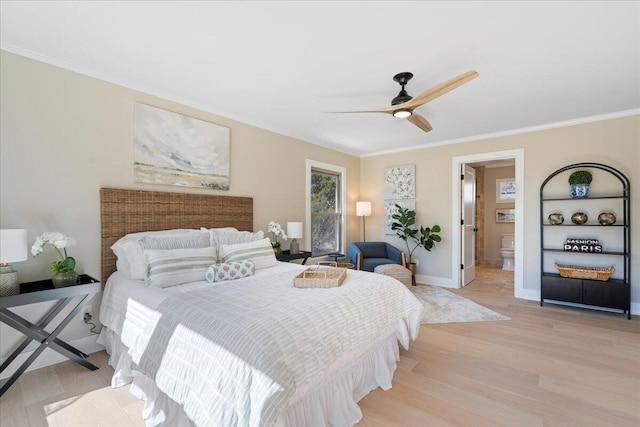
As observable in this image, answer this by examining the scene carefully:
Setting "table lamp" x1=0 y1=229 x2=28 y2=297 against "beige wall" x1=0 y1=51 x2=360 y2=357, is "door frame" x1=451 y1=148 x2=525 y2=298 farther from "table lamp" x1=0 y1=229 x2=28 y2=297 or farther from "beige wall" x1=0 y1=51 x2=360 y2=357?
"table lamp" x1=0 y1=229 x2=28 y2=297

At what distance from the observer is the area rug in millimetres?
3482

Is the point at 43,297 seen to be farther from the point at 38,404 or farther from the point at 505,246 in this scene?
the point at 505,246

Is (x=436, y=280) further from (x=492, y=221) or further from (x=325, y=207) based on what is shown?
(x=492, y=221)

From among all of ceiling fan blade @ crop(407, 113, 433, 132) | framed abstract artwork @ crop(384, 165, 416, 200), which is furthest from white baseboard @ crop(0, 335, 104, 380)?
framed abstract artwork @ crop(384, 165, 416, 200)

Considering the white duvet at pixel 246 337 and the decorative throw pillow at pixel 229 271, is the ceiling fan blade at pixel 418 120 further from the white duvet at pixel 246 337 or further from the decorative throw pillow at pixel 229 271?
the decorative throw pillow at pixel 229 271

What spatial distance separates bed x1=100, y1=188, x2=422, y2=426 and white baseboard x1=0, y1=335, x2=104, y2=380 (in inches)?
5.3

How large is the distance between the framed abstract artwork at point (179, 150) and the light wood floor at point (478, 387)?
1.76 metres

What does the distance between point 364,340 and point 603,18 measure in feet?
8.64

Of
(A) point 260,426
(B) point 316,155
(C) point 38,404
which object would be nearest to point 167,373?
(A) point 260,426

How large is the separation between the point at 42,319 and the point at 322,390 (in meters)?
2.40

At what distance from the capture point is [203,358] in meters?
1.42

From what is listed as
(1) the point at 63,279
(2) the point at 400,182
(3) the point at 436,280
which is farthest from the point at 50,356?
(2) the point at 400,182

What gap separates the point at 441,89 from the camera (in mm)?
2246

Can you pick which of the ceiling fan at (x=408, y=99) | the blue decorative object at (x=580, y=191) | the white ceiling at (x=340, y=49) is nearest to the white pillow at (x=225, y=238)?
the white ceiling at (x=340, y=49)
